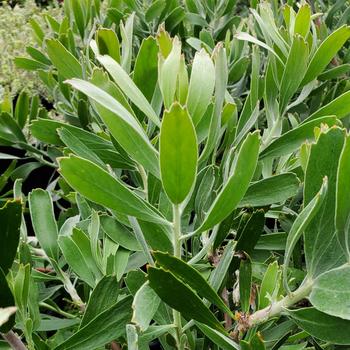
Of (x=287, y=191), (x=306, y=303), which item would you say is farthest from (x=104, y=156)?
(x=306, y=303)

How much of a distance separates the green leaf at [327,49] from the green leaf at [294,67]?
46mm

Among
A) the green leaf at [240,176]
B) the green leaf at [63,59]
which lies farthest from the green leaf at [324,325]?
the green leaf at [63,59]

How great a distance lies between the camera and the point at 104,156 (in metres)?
0.75

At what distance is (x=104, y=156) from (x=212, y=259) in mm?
216

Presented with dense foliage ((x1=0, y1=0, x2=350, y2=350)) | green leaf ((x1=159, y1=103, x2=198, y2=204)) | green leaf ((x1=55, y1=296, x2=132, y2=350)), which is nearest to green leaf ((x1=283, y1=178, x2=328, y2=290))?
dense foliage ((x1=0, y1=0, x2=350, y2=350))

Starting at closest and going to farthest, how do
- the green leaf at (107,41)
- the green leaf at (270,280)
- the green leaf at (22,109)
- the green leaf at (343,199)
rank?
the green leaf at (343,199)
the green leaf at (270,280)
the green leaf at (107,41)
the green leaf at (22,109)

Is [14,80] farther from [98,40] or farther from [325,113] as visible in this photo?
[325,113]

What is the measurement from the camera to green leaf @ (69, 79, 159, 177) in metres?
0.49

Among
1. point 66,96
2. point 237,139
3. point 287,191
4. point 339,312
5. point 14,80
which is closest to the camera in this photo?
point 339,312

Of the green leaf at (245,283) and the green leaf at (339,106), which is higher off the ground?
the green leaf at (339,106)

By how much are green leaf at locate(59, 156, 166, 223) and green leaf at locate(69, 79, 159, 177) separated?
0.15 ft

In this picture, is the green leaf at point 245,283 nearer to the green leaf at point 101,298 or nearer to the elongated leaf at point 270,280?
the elongated leaf at point 270,280

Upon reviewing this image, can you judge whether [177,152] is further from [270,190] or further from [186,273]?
[270,190]

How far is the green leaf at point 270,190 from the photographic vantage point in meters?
0.67
